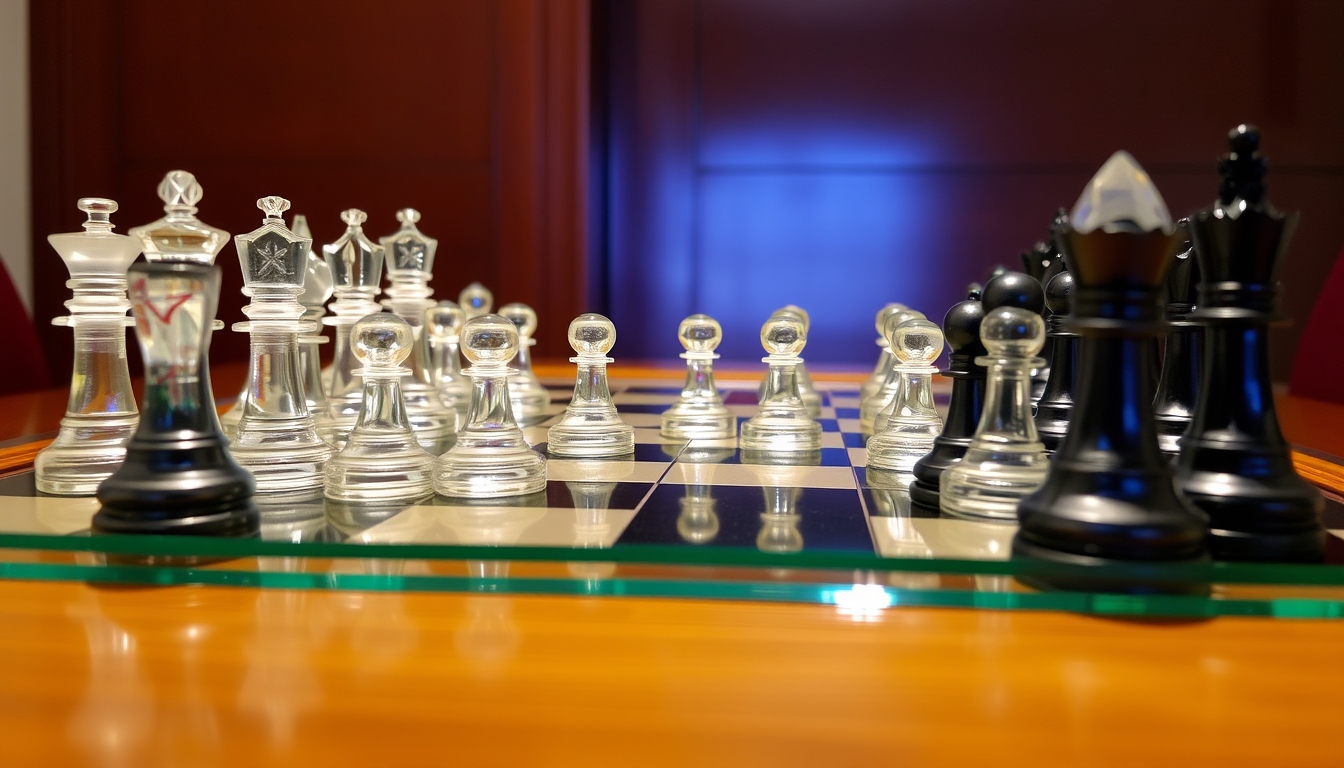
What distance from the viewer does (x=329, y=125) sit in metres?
3.48

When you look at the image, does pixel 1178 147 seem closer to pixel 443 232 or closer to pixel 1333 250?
pixel 1333 250

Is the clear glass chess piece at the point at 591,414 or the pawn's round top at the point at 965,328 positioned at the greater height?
the pawn's round top at the point at 965,328

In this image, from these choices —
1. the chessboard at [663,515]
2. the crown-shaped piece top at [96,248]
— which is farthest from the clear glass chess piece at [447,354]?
the crown-shaped piece top at [96,248]

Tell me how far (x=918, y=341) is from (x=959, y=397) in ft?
0.64

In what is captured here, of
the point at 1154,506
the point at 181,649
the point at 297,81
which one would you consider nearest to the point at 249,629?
the point at 181,649

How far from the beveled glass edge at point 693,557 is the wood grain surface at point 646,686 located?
1.4 inches

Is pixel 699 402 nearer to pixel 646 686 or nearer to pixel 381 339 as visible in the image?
pixel 381 339

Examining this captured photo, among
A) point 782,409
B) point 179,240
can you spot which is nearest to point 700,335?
point 782,409

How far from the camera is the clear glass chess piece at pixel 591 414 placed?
126 cm

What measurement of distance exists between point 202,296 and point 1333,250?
12.4 ft

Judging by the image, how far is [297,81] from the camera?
3.46 meters

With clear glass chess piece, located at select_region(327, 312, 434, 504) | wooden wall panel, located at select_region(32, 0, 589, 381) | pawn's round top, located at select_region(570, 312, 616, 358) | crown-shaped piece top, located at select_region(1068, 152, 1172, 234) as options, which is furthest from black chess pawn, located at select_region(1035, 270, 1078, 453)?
wooden wall panel, located at select_region(32, 0, 589, 381)

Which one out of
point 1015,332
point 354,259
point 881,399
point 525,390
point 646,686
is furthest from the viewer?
point 525,390

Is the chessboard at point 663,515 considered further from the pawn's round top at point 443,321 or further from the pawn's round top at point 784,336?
the pawn's round top at point 443,321
